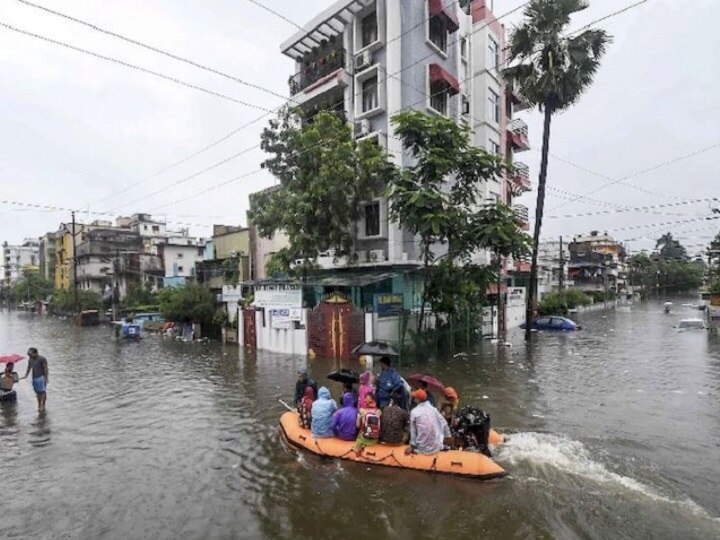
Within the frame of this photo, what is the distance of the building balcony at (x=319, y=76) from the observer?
25.9 m

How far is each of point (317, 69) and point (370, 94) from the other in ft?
15.8

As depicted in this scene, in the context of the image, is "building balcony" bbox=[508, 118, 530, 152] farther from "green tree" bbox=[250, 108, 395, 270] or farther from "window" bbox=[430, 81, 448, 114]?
"green tree" bbox=[250, 108, 395, 270]

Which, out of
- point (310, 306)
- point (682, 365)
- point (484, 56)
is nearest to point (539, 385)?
point (682, 365)

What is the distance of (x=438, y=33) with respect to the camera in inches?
1040

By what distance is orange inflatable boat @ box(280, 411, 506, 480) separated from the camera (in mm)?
8219

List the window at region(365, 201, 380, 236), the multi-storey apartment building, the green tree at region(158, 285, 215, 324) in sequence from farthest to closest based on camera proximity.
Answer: the green tree at region(158, 285, 215, 324) → the window at region(365, 201, 380, 236) → the multi-storey apartment building

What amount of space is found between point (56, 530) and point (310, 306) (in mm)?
17453

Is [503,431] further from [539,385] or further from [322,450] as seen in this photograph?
[539,385]

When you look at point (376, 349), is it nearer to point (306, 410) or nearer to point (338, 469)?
point (306, 410)

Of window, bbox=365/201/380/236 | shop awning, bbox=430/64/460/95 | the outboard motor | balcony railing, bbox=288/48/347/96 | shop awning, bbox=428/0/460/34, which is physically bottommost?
the outboard motor

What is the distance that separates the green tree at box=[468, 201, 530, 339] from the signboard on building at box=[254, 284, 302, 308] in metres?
8.48

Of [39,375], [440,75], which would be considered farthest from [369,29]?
[39,375]

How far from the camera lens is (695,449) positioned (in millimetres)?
9898

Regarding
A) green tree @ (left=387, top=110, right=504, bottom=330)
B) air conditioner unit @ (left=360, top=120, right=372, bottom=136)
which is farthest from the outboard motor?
air conditioner unit @ (left=360, top=120, right=372, bottom=136)
